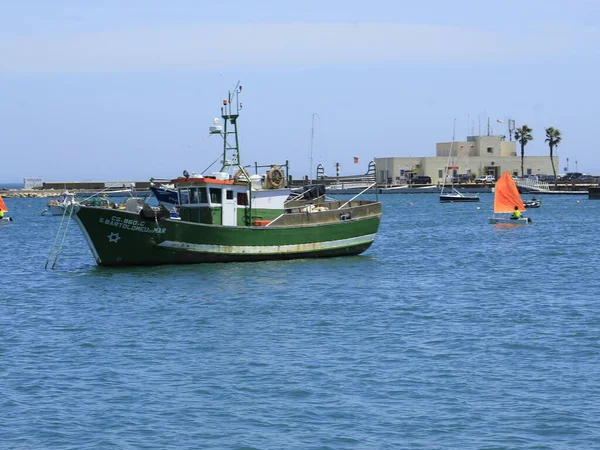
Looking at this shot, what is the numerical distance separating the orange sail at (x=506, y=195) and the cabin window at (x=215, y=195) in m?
37.9

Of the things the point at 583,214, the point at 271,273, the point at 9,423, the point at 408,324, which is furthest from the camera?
the point at 583,214

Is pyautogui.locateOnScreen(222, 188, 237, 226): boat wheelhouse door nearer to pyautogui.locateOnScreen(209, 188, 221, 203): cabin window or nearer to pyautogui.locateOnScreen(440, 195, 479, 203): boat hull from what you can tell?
pyautogui.locateOnScreen(209, 188, 221, 203): cabin window

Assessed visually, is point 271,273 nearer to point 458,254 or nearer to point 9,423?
point 458,254

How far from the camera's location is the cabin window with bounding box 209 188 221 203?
38000 mm

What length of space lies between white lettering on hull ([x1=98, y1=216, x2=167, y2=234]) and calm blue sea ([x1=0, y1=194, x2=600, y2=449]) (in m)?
1.54

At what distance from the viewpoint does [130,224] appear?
3612 centimetres

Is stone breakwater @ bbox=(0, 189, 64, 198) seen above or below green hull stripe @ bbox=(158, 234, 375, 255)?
below

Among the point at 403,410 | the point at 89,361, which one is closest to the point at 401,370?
the point at 403,410

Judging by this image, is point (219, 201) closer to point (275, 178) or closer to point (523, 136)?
point (275, 178)

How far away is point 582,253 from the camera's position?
49.5 meters

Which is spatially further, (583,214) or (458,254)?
(583,214)

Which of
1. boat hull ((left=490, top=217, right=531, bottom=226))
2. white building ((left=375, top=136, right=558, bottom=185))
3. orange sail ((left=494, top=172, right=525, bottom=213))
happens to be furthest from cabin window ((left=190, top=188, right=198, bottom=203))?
white building ((left=375, top=136, right=558, bottom=185))

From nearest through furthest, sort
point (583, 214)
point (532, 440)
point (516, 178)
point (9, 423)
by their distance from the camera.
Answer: point (532, 440), point (9, 423), point (583, 214), point (516, 178)

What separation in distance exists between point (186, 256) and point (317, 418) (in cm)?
2079
